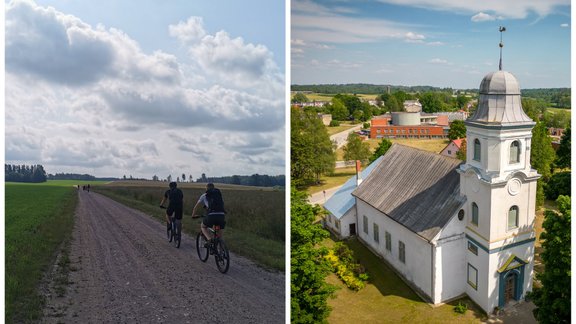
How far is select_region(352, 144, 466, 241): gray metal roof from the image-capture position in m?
4.70

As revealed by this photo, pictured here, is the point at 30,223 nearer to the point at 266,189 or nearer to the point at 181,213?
the point at 181,213

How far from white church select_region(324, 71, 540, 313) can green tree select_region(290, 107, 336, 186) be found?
9.50ft

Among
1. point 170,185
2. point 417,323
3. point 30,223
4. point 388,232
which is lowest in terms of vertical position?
point 417,323

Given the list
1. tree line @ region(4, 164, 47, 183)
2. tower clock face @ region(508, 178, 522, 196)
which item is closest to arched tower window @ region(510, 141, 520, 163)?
tower clock face @ region(508, 178, 522, 196)

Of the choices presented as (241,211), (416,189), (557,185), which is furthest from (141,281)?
(557,185)

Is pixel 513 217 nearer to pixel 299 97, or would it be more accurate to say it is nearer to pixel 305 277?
pixel 305 277

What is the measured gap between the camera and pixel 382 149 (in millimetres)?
10023

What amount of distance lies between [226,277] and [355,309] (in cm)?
273

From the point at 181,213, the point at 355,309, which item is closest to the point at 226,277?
the point at 181,213

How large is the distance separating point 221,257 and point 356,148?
8.57 metres

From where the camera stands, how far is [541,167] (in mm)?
6691

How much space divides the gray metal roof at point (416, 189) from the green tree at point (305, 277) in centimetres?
162

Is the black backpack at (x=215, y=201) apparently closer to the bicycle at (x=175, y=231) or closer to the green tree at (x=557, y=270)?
the bicycle at (x=175, y=231)

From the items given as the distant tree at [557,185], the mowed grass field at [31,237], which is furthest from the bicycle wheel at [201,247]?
the distant tree at [557,185]
